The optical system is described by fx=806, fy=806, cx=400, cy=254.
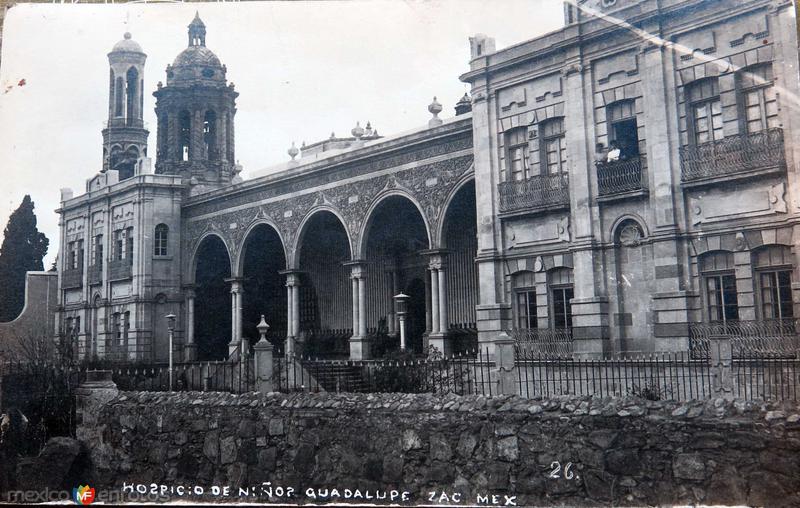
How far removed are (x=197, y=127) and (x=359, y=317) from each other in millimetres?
12726

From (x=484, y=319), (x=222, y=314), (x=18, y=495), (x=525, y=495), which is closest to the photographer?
(x=525, y=495)

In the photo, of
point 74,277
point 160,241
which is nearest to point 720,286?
point 74,277

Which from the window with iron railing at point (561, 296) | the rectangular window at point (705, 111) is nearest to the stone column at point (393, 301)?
the window with iron railing at point (561, 296)

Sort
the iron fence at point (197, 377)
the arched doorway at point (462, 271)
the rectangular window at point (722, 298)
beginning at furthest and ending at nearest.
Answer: the arched doorway at point (462, 271) < the iron fence at point (197, 377) < the rectangular window at point (722, 298)

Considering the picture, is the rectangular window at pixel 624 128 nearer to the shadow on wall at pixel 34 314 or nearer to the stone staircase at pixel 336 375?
the stone staircase at pixel 336 375

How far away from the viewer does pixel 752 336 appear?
13.0 m

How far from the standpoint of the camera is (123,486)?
10938mm

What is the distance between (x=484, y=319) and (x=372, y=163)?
6.75 metres

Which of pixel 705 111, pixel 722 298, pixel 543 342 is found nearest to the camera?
pixel 722 298

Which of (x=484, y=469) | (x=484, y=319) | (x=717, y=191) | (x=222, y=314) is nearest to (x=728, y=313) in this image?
(x=717, y=191)

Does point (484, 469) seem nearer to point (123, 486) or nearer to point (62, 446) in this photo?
point (123, 486)

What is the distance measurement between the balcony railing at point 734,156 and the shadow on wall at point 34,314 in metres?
11.6

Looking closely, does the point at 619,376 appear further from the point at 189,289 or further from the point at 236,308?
the point at 189,289

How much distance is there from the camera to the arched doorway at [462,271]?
2050 cm
